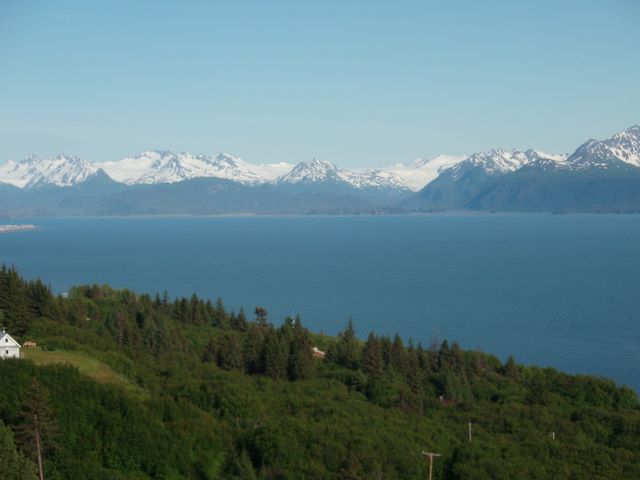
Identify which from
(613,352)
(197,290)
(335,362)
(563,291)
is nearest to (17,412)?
(335,362)

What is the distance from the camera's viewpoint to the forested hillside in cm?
2697

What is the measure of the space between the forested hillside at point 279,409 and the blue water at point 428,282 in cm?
1789

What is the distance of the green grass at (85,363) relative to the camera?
109ft

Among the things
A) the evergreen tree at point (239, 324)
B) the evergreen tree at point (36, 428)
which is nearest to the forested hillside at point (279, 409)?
the evergreen tree at point (36, 428)

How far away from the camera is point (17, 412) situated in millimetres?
27578

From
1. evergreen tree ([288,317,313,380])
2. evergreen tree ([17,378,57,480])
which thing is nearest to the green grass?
evergreen tree ([17,378,57,480])

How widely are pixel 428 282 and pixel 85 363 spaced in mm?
72952

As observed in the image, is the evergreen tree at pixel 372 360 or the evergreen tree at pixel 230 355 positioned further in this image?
the evergreen tree at pixel 230 355

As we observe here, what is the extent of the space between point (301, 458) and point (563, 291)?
72.2 m

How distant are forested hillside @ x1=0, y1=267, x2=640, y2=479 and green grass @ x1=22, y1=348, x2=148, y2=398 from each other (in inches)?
11.9

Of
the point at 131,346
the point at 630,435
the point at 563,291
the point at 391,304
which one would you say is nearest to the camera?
the point at 630,435

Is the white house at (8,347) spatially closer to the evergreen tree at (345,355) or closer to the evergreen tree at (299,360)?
the evergreen tree at (299,360)

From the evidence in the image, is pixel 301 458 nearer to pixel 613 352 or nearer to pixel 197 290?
pixel 613 352

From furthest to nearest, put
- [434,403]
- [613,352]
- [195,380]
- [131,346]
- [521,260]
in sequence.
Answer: [521,260] → [613,352] → [131,346] → [434,403] → [195,380]
